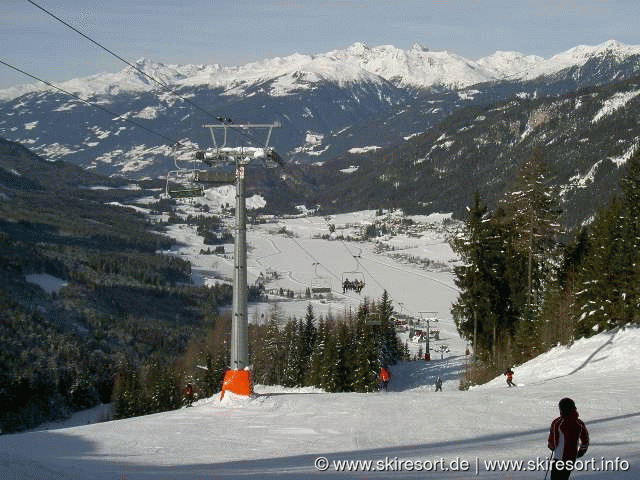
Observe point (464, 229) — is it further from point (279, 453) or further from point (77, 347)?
point (77, 347)

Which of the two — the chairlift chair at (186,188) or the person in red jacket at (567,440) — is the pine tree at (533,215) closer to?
the chairlift chair at (186,188)

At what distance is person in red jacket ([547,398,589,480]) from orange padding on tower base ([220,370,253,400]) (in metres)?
12.2

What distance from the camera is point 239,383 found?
22.3m

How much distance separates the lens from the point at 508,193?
148 feet

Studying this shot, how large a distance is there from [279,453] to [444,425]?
461cm

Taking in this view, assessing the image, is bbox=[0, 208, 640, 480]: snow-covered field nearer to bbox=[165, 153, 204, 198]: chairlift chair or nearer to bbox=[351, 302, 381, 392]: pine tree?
bbox=[165, 153, 204, 198]: chairlift chair

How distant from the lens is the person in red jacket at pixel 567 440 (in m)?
11.2

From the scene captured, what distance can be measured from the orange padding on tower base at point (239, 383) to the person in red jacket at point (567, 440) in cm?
1216

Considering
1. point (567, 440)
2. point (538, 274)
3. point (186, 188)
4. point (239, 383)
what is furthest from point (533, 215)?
point (567, 440)

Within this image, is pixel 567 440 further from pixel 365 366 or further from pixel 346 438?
pixel 365 366

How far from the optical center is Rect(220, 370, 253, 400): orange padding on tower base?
2233 cm

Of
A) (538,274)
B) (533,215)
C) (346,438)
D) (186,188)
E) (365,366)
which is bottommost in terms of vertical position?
(365,366)

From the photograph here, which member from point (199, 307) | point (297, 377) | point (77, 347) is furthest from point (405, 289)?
point (297, 377)

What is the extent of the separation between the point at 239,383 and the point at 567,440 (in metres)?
12.4
